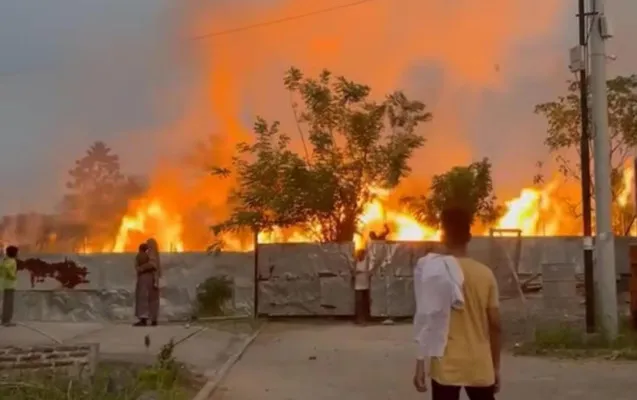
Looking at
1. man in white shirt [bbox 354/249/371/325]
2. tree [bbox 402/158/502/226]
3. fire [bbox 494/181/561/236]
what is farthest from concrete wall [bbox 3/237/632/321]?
fire [bbox 494/181/561/236]

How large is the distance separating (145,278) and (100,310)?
2.54m

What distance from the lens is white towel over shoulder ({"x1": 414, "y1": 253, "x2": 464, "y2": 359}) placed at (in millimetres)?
4406

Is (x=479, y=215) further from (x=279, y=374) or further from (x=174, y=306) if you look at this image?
(x=279, y=374)

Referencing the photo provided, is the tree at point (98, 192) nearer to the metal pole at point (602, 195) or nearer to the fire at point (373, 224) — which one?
the fire at point (373, 224)

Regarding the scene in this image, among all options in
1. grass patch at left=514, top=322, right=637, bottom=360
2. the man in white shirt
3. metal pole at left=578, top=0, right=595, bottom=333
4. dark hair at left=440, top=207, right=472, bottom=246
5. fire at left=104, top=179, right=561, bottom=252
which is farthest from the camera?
fire at left=104, top=179, right=561, bottom=252

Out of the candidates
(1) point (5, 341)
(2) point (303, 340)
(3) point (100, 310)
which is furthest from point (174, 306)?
(1) point (5, 341)

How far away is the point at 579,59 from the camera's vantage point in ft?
42.9

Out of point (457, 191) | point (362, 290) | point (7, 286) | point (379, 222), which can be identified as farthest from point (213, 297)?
point (457, 191)

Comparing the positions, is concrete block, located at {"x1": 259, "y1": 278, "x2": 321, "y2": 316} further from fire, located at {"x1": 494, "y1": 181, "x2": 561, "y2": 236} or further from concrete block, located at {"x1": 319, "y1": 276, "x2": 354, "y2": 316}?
fire, located at {"x1": 494, "y1": 181, "x2": 561, "y2": 236}

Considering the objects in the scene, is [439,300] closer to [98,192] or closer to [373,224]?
[373,224]

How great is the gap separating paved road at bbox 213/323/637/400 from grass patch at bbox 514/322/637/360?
0.54 meters

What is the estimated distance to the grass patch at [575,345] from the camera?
11.8m

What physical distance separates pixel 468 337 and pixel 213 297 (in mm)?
13919

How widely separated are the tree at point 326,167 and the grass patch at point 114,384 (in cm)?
1081
